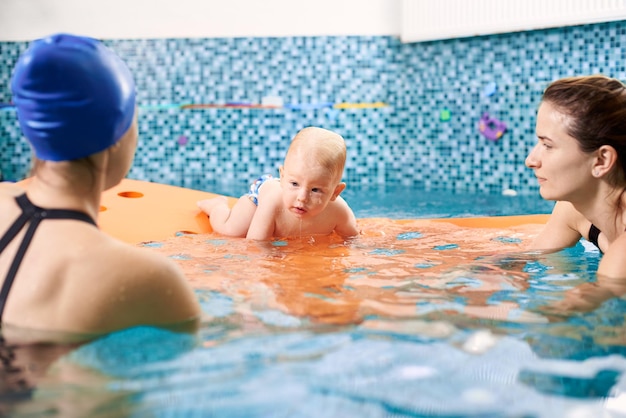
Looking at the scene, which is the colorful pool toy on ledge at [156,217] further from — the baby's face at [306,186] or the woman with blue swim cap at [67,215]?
the woman with blue swim cap at [67,215]

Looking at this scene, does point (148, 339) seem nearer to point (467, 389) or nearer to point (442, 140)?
point (467, 389)

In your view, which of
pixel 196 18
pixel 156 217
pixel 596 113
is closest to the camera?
pixel 596 113

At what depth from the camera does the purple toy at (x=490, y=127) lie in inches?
315

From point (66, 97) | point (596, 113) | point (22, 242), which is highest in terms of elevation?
point (66, 97)

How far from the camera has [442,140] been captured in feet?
27.8

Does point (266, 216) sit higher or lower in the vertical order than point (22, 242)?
lower

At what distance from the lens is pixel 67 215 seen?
190 centimetres

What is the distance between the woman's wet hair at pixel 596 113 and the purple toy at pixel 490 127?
16.7ft

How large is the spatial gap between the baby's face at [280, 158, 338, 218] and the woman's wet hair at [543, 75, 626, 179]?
1160 millimetres

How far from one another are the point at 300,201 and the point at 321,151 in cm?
26

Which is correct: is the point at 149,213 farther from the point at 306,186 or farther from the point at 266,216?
the point at 306,186

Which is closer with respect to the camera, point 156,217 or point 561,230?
point 561,230

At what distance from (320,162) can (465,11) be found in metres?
5.00

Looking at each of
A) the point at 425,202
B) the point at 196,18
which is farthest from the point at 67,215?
the point at 196,18
